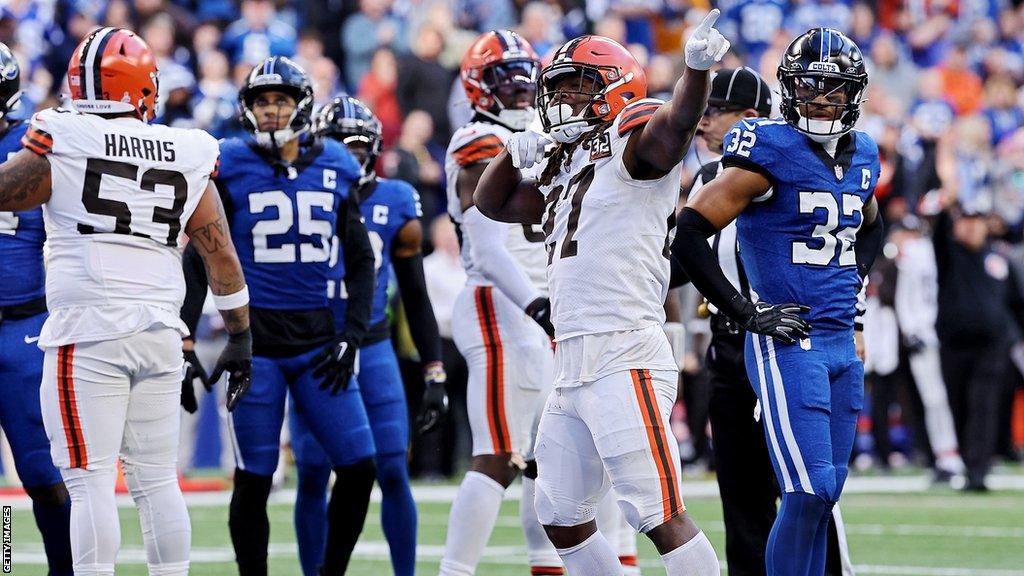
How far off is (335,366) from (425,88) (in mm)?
8782

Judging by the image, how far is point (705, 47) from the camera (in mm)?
4531

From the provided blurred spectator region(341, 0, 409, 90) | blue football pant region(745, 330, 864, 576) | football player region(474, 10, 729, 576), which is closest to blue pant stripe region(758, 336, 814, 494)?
blue football pant region(745, 330, 864, 576)

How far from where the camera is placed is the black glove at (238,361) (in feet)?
19.1

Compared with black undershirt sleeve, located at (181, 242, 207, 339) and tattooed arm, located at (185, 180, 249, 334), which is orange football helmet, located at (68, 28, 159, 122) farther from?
black undershirt sleeve, located at (181, 242, 207, 339)

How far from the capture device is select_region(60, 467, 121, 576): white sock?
5.13 meters

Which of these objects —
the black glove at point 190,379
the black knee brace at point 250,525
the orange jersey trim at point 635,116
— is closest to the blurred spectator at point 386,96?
the black glove at point 190,379

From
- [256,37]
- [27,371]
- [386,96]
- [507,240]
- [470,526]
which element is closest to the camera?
[27,371]

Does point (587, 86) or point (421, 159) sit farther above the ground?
point (421, 159)

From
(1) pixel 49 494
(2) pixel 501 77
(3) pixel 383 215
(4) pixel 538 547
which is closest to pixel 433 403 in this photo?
(4) pixel 538 547

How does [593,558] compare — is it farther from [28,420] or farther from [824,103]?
[28,420]

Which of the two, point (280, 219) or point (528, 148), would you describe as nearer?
point (528, 148)

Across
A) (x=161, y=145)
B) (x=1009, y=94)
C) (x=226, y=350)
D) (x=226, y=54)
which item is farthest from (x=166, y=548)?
(x=1009, y=94)

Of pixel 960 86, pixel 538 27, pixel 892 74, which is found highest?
pixel 538 27

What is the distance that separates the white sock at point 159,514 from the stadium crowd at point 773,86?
6.55 metres
